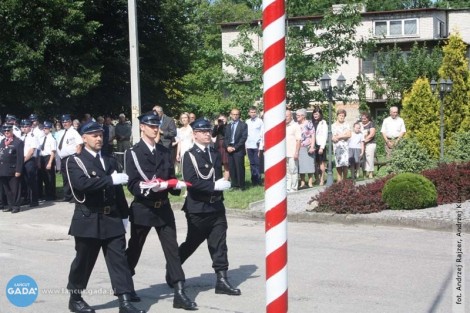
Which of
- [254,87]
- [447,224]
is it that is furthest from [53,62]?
[447,224]

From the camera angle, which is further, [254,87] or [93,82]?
[93,82]

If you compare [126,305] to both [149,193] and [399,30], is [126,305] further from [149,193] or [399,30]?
[399,30]

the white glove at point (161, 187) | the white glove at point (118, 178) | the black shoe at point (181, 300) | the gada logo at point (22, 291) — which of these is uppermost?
the white glove at point (118, 178)

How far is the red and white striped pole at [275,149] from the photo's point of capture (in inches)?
171

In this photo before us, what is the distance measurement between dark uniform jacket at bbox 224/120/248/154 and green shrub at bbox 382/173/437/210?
4.75 m

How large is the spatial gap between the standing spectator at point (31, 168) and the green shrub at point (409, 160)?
8446mm

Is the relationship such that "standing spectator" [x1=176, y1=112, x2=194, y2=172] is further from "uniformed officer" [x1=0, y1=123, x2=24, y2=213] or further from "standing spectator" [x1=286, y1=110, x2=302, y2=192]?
"uniformed officer" [x1=0, y1=123, x2=24, y2=213]

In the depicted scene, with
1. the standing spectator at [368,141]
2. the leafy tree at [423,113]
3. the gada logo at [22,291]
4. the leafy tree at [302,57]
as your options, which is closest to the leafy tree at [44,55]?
the leafy tree at [302,57]

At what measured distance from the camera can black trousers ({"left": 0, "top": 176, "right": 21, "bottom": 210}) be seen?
17.4 m

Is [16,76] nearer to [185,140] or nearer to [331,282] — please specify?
[185,140]

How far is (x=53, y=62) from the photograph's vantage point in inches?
1040

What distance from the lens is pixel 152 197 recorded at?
8.31 m

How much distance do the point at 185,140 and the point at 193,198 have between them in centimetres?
1054

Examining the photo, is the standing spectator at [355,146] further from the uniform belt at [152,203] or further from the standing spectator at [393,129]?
the uniform belt at [152,203]
